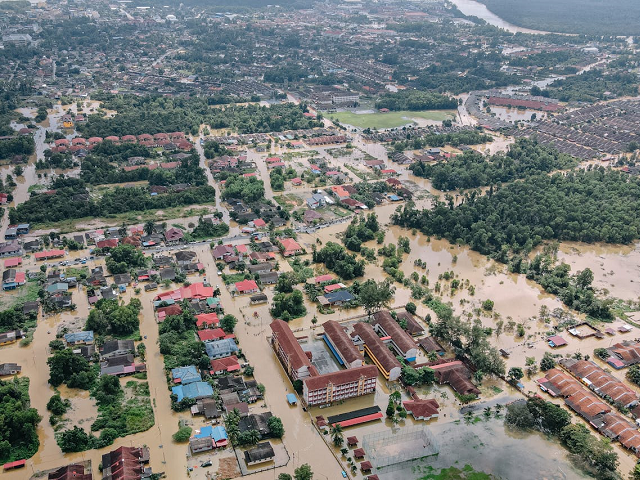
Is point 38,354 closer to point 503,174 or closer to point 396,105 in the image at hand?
point 503,174

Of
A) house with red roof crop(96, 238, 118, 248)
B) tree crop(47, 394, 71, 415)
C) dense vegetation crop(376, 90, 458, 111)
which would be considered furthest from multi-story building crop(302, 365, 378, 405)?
dense vegetation crop(376, 90, 458, 111)

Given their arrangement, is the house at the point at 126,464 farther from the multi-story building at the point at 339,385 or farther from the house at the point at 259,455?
the multi-story building at the point at 339,385

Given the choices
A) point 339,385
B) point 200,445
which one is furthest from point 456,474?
point 200,445

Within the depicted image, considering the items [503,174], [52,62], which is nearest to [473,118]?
[503,174]

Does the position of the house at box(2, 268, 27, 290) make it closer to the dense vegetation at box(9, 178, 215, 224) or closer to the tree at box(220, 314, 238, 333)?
the dense vegetation at box(9, 178, 215, 224)

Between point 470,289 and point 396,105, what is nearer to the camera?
point 470,289

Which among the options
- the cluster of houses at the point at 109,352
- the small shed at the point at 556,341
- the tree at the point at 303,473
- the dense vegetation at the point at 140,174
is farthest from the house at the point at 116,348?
the small shed at the point at 556,341
